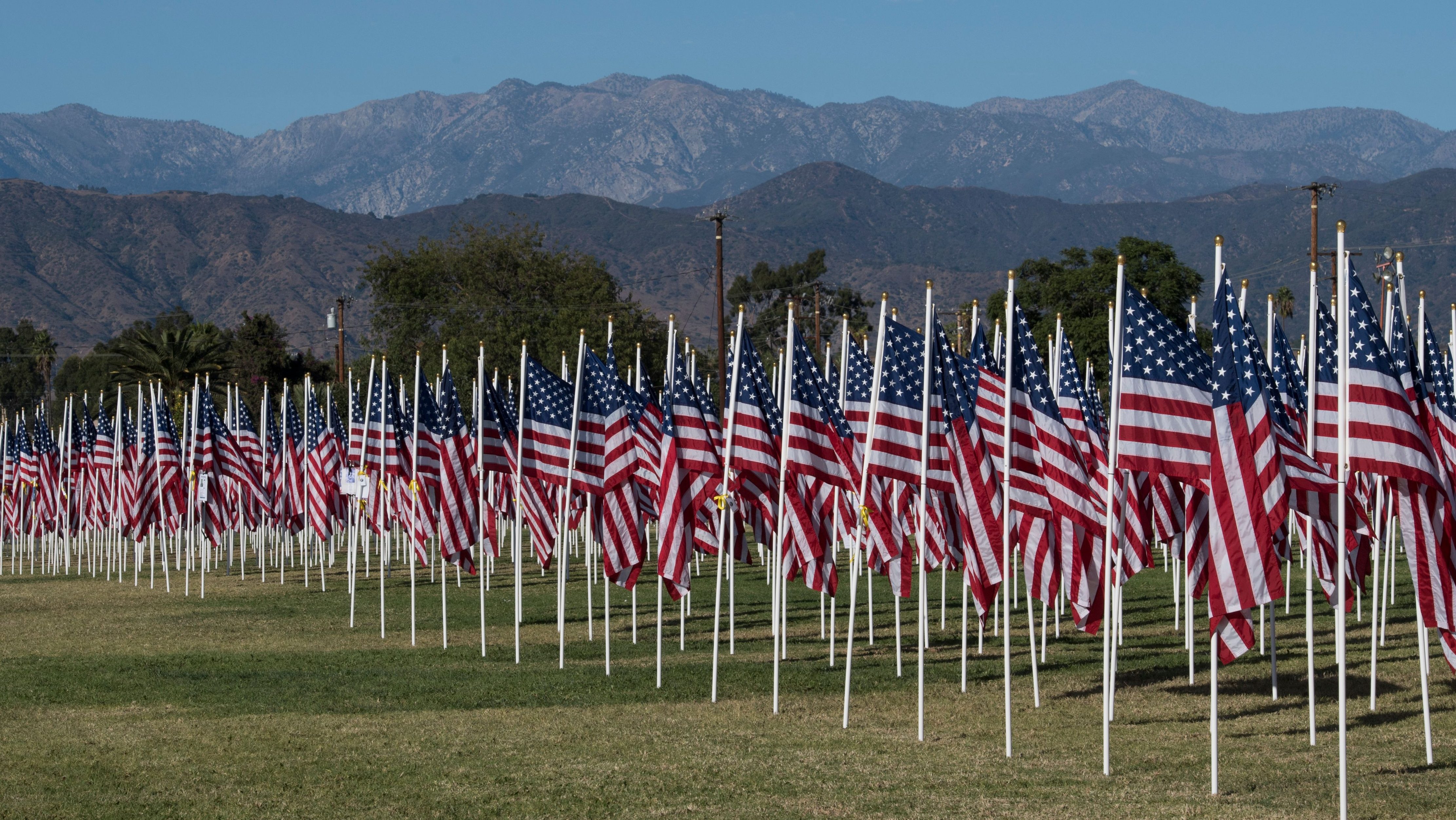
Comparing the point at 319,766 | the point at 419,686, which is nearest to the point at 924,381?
the point at 319,766

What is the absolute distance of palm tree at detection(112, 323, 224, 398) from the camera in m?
62.1

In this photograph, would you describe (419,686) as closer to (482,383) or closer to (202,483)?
(482,383)

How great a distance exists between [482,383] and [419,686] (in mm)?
4921

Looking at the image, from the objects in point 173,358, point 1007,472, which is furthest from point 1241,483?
point 173,358

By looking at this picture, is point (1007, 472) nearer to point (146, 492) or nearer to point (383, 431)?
point (383, 431)

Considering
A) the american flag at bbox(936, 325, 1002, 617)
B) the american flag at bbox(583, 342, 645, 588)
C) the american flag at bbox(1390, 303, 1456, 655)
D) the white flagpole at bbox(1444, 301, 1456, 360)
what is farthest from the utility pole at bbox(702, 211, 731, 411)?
the american flag at bbox(1390, 303, 1456, 655)

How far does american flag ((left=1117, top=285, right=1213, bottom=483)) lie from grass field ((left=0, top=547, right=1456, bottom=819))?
9.68 feet

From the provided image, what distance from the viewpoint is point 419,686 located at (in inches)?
797

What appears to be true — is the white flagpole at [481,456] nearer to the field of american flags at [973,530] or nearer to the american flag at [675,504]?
the field of american flags at [973,530]

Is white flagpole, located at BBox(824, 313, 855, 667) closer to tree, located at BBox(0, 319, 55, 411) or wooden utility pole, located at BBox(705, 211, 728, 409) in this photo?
wooden utility pole, located at BBox(705, 211, 728, 409)

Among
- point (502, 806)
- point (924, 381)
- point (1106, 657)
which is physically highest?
point (924, 381)

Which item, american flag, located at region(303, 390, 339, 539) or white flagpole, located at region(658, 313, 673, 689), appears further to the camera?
american flag, located at region(303, 390, 339, 539)

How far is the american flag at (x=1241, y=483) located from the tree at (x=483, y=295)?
7085 cm

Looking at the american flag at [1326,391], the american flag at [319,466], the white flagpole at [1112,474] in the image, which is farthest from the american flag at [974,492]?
the american flag at [319,466]
